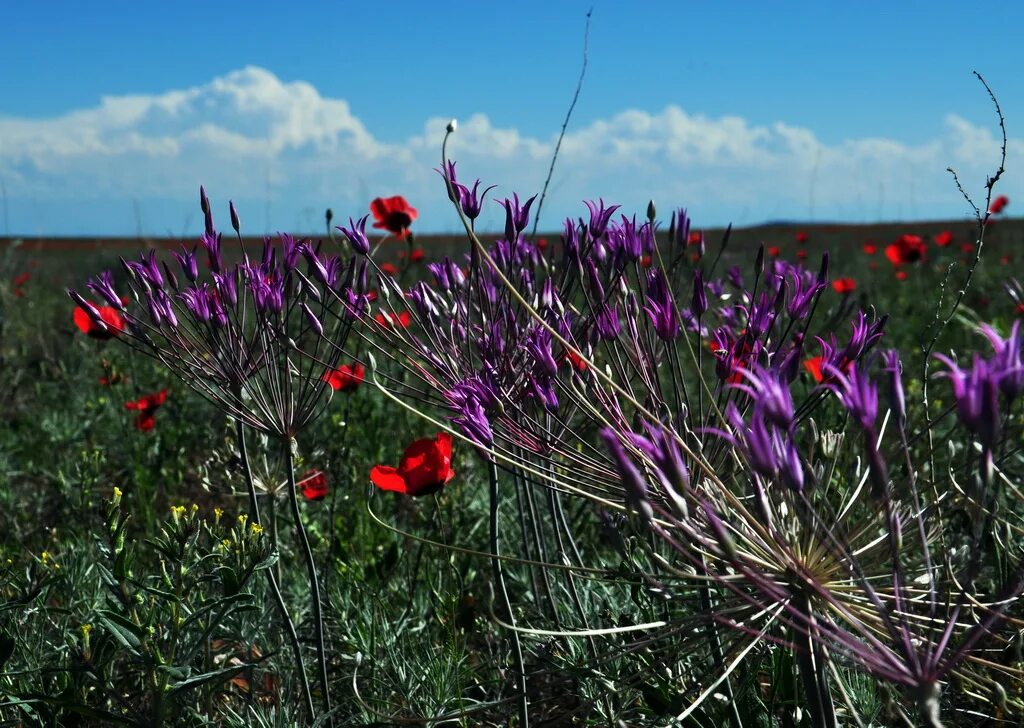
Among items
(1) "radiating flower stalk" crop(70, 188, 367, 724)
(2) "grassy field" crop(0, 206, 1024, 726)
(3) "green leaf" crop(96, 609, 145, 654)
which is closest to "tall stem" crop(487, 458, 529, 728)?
(2) "grassy field" crop(0, 206, 1024, 726)

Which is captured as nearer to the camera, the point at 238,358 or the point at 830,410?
the point at 238,358

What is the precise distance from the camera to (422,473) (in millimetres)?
2357

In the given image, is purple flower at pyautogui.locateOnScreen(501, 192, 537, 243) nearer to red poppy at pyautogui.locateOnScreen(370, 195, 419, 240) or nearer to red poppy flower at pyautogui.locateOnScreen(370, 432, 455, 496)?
red poppy flower at pyautogui.locateOnScreen(370, 432, 455, 496)

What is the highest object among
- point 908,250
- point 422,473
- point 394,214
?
point 394,214

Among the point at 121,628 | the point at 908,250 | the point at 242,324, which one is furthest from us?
the point at 908,250

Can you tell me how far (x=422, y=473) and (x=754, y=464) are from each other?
133cm

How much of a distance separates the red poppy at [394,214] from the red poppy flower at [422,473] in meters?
1.54

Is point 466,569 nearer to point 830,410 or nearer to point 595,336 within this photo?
point 595,336

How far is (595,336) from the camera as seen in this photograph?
2266 millimetres

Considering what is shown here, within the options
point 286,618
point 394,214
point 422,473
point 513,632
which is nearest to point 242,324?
point 422,473

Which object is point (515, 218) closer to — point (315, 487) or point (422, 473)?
point (422, 473)

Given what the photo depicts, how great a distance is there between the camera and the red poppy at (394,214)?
3.80m

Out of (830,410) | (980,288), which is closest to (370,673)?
(830,410)

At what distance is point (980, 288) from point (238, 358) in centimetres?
792
